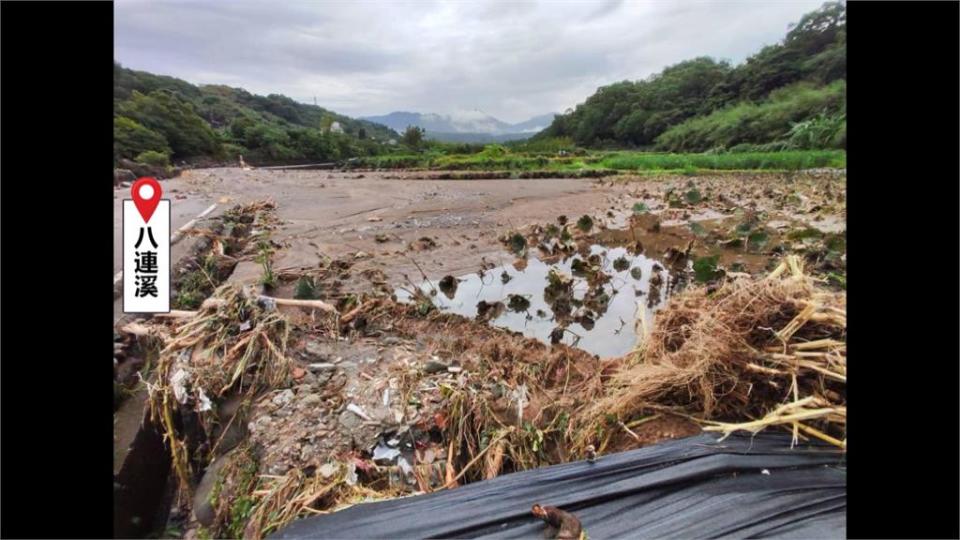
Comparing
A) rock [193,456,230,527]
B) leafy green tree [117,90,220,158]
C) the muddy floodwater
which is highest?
Answer: leafy green tree [117,90,220,158]

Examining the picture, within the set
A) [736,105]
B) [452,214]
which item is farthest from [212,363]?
[736,105]

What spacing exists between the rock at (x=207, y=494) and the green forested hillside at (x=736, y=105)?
753 inches

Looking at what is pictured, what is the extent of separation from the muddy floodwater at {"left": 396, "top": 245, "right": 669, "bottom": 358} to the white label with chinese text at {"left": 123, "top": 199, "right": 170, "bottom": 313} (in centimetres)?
219

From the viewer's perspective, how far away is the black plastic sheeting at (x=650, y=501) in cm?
136

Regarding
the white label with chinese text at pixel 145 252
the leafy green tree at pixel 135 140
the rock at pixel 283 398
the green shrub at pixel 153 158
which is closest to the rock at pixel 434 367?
the rock at pixel 283 398

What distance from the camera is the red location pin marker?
172 centimetres

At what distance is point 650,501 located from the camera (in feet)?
4.78

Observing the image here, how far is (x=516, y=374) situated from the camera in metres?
2.52

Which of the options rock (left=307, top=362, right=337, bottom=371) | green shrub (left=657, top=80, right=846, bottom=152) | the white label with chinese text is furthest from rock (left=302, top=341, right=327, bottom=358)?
green shrub (left=657, top=80, right=846, bottom=152)

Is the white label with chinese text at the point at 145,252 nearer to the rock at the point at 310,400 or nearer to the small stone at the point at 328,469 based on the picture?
the rock at the point at 310,400

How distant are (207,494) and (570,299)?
9.88ft

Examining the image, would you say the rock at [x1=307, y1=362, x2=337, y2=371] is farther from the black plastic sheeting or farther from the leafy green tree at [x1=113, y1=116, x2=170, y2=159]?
the leafy green tree at [x1=113, y1=116, x2=170, y2=159]
